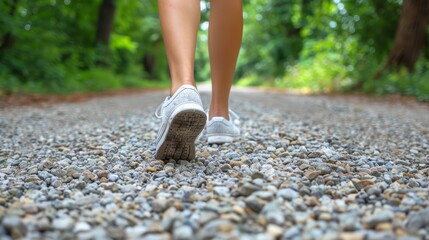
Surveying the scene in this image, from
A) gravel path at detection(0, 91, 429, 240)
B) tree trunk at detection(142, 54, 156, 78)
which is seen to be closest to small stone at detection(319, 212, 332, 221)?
gravel path at detection(0, 91, 429, 240)

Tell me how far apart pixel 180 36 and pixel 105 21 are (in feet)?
30.0

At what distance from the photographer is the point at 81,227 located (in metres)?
0.93

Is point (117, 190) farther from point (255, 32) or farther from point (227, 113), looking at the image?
point (255, 32)

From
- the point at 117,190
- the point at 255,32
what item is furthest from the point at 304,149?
the point at 255,32

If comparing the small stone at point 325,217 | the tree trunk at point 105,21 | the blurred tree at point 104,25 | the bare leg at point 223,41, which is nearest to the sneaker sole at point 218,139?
the bare leg at point 223,41

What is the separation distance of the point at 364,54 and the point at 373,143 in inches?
288

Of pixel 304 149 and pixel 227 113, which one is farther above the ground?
pixel 227 113

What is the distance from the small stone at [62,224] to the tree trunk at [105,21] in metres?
9.58

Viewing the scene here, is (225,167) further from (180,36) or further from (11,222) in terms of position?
(11,222)

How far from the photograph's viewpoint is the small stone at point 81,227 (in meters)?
0.92

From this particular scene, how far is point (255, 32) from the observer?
78.9ft

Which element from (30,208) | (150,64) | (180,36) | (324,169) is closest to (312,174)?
(324,169)

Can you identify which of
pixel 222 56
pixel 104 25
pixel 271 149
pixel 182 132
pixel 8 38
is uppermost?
pixel 104 25

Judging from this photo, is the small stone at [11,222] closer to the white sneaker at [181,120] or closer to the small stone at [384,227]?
the white sneaker at [181,120]
